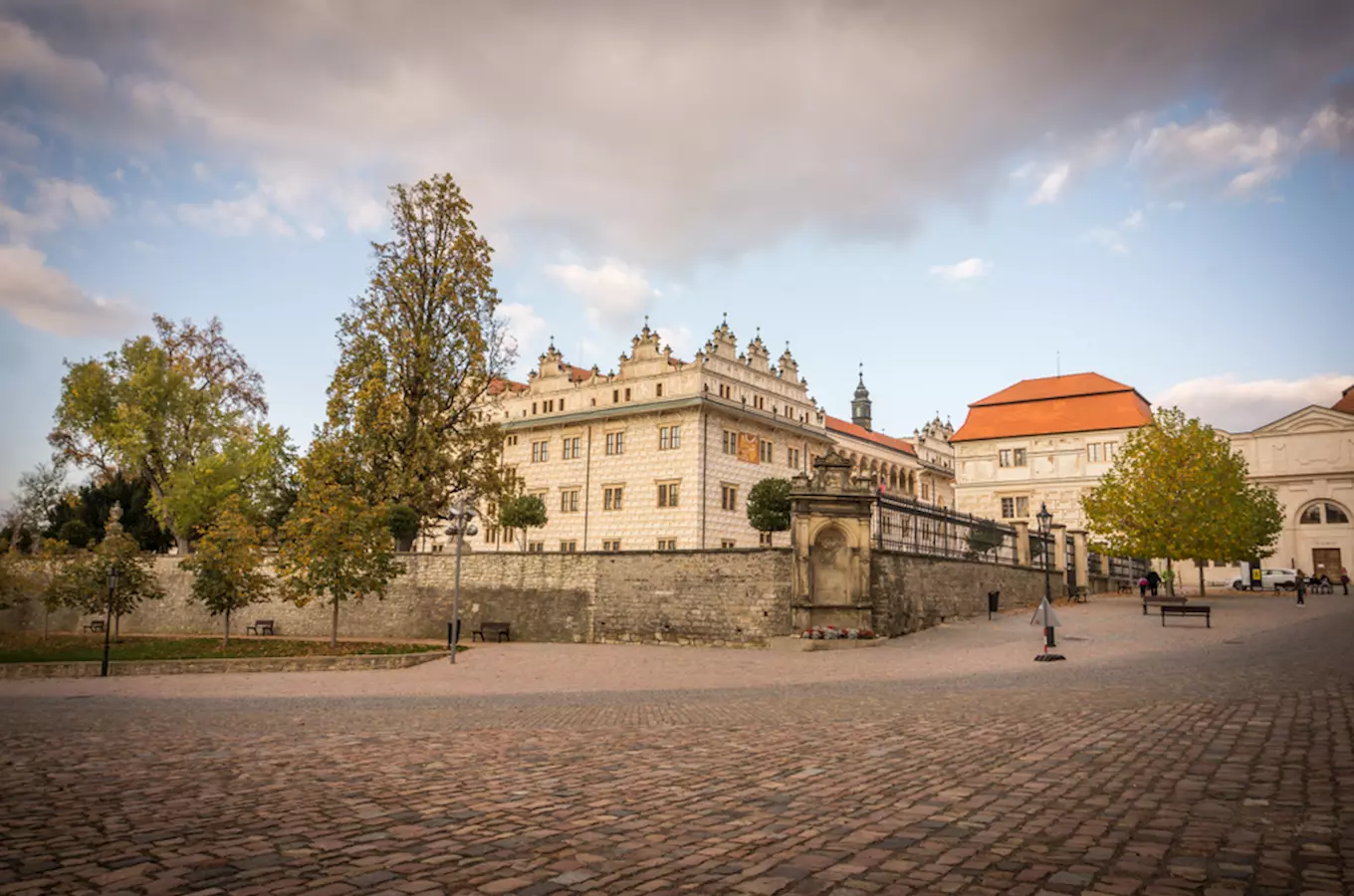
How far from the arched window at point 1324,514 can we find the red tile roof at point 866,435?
2910 cm

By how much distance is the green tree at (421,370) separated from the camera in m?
30.5

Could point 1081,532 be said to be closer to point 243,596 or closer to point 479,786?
point 243,596

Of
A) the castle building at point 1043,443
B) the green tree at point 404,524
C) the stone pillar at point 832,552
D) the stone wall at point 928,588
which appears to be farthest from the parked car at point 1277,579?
the green tree at point 404,524

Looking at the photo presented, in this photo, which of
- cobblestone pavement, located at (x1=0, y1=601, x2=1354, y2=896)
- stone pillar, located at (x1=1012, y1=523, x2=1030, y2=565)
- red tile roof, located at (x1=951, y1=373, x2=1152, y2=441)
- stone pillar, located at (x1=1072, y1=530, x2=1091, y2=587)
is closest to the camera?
cobblestone pavement, located at (x1=0, y1=601, x2=1354, y2=896)

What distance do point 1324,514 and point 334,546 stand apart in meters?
61.2

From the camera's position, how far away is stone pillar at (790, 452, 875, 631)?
2309 centimetres

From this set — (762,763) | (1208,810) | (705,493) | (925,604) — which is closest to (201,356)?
(705,493)

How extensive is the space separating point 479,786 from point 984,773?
12.4ft

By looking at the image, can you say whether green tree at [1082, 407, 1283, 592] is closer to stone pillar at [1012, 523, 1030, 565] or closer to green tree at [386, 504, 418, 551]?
stone pillar at [1012, 523, 1030, 565]

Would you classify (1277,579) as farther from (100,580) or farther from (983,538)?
(100,580)

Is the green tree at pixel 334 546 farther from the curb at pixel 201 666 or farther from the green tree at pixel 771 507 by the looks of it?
the green tree at pixel 771 507

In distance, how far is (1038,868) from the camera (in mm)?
4359

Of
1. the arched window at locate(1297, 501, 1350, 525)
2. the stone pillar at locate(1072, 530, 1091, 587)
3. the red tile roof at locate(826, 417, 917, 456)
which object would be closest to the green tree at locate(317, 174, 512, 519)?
the stone pillar at locate(1072, 530, 1091, 587)

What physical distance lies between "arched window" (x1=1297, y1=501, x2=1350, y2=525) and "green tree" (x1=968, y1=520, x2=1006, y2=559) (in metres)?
38.9
